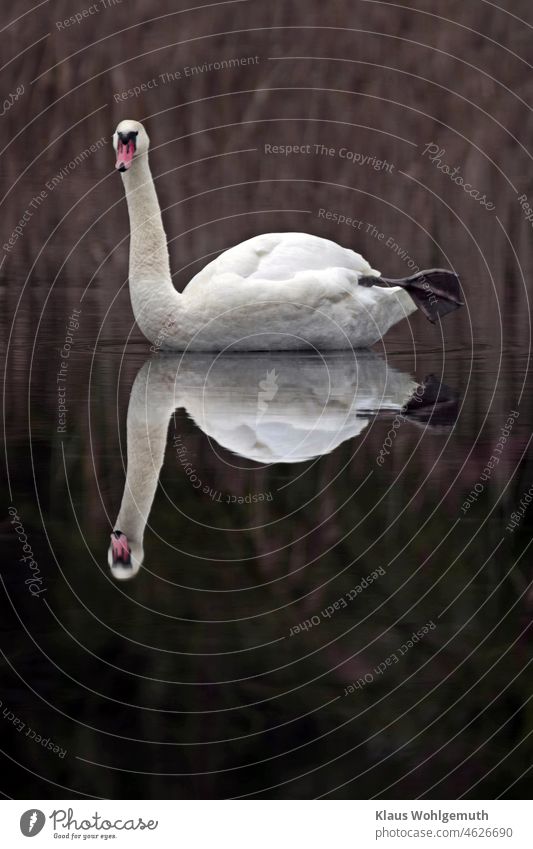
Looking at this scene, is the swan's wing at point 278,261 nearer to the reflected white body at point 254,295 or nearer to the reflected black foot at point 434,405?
the reflected white body at point 254,295

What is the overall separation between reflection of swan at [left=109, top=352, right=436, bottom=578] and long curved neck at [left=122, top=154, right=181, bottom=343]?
0.21 m

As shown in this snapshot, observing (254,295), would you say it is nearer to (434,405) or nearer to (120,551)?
(434,405)

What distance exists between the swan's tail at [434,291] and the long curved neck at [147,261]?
3.11ft

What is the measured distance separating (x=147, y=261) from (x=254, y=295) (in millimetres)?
597

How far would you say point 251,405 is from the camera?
6234mm

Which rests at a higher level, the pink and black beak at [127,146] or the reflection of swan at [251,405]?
the pink and black beak at [127,146]

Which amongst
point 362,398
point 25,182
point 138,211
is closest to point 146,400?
point 362,398

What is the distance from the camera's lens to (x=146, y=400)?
21.0ft

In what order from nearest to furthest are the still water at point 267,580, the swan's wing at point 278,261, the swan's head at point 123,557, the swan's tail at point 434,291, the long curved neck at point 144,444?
1. the still water at point 267,580
2. the swan's head at point 123,557
3. the long curved neck at point 144,444
4. the swan's wing at point 278,261
5. the swan's tail at point 434,291

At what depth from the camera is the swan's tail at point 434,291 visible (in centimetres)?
764

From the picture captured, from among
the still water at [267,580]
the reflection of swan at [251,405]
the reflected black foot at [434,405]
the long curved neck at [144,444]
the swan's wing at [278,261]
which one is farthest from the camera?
the swan's wing at [278,261]

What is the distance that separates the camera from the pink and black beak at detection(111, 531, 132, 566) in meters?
4.98

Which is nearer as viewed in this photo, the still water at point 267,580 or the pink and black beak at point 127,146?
the still water at point 267,580

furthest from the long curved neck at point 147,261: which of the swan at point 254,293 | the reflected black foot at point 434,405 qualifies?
the reflected black foot at point 434,405
